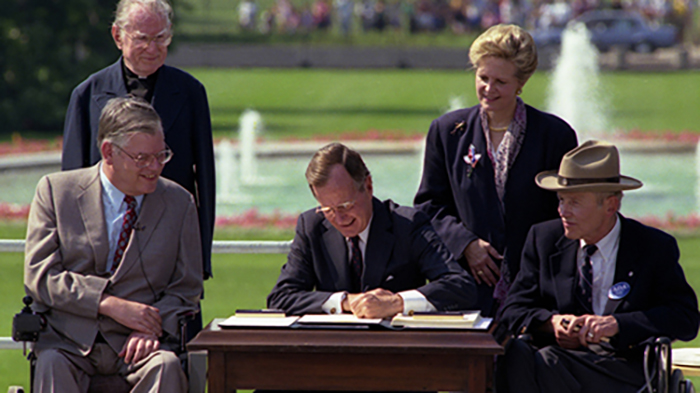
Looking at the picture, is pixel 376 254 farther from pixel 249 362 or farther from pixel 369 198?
pixel 249 362

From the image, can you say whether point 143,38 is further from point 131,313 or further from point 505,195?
point 505,195

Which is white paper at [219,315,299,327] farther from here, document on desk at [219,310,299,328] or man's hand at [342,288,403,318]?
man's hand at [342,288,403,318]

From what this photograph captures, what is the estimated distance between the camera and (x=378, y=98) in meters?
29.5

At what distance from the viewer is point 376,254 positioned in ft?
13.4

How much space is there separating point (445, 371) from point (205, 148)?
5.21 ft

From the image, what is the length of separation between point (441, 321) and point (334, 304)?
1.42 ft

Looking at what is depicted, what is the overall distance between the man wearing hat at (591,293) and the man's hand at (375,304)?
0.42m

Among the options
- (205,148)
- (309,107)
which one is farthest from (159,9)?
(309,107)

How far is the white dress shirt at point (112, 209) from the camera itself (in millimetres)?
3963

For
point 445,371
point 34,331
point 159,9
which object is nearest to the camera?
point 445,371

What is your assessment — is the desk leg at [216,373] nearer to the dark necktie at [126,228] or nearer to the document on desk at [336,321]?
the document on desk at [336,321]

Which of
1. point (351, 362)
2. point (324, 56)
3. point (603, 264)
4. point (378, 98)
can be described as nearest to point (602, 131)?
point (378, 98)

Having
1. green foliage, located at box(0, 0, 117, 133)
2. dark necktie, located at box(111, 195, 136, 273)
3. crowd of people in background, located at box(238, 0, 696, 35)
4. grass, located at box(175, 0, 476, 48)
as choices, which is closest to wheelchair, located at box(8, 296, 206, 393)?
dark necktie, located at box(111, 195, 136, 273)

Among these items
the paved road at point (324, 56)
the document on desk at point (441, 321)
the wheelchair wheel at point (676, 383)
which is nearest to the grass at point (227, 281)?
the wheelchair wheel at point (676, 383)
